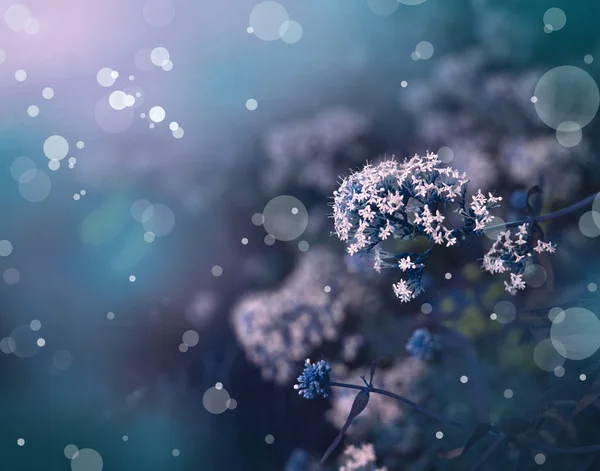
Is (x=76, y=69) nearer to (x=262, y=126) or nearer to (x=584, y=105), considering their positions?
(x=262, y=126)

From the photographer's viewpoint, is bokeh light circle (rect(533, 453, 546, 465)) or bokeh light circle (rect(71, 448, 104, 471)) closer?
bokeh light circle (rect(533, 453, 546, 465))

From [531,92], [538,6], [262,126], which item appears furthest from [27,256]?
[538,6]

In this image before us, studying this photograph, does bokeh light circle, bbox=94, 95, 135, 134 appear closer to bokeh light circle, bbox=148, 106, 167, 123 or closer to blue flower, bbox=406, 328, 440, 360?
bokeh light circle, bbox=148, 106, 167, 123

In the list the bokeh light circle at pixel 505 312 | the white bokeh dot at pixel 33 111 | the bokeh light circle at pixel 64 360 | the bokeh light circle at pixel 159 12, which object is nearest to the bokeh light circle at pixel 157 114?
the bokeh light circle at pixel 159 12

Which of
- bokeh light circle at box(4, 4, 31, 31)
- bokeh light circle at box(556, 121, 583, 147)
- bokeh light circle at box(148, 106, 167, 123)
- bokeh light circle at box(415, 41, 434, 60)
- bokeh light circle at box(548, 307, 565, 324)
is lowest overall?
bokeh light circle at box(548, 307, 565, 324)

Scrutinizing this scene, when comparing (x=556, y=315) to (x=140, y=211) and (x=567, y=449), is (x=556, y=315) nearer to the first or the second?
(x=567, y=449)

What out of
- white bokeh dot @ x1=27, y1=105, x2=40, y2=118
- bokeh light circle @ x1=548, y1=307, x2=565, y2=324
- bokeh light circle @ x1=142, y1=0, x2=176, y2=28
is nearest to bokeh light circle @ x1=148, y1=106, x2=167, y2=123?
bokeh light circle @ x1=142, y1=0, x2=176, y2=28
